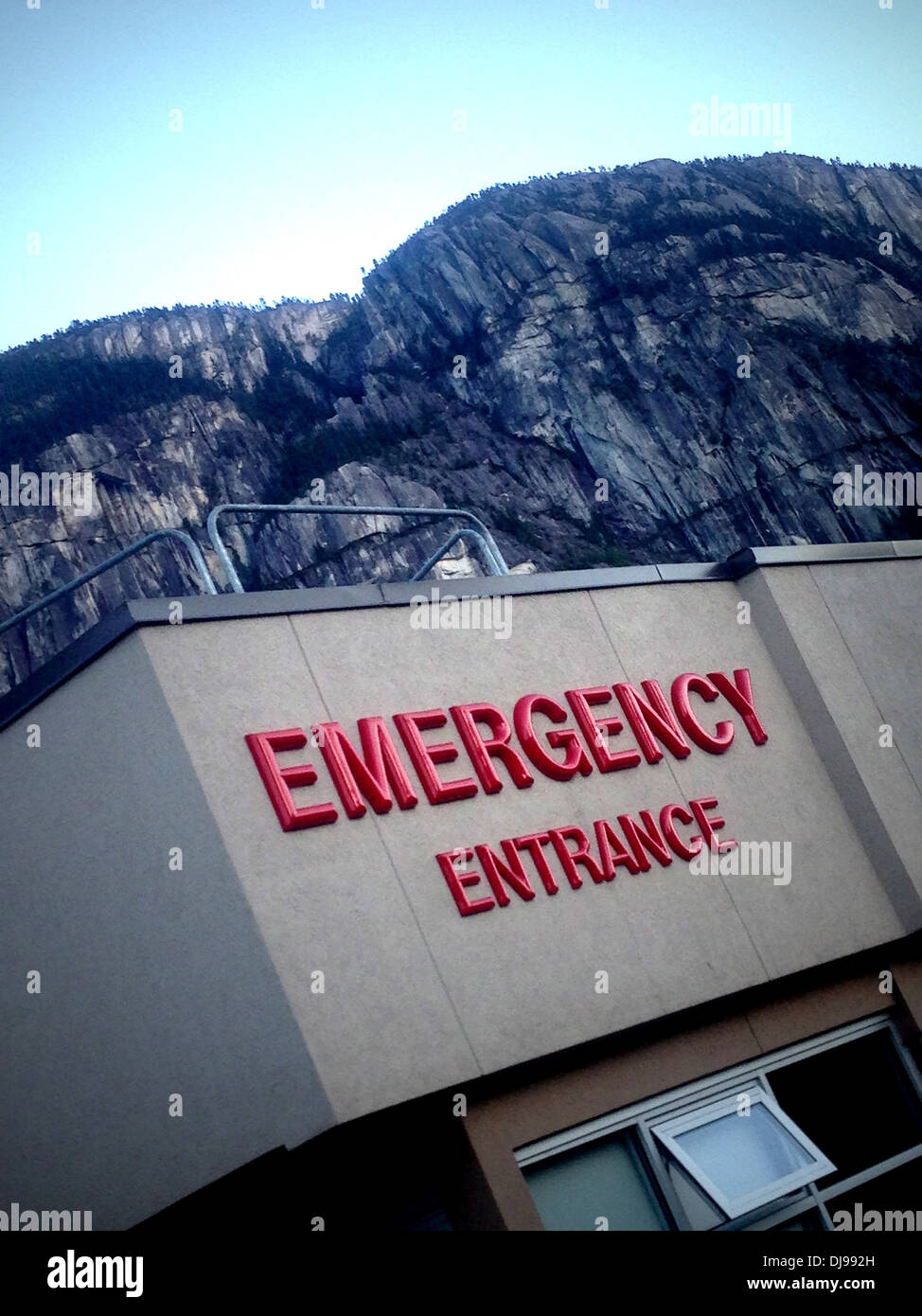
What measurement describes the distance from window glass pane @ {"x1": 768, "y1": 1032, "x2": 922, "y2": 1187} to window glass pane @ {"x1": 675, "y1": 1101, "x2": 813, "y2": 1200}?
1.57 feet

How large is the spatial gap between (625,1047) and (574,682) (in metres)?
3.01

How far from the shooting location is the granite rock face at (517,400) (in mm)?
70625

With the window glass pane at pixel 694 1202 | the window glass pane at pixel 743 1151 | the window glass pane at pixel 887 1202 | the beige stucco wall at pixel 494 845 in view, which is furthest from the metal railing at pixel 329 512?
the window glass pane at pixel 887 1202

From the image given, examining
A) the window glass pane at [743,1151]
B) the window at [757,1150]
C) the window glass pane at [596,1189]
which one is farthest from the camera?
the window glass pane at [743,1151]

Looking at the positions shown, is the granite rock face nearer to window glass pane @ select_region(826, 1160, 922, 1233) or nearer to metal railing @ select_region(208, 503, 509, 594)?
metal railing @ select_region(208, 503, 509, 594)

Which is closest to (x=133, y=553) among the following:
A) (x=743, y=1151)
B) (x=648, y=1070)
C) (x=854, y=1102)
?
(x=648, y=1070)

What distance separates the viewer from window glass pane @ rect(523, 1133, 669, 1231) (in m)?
7.36

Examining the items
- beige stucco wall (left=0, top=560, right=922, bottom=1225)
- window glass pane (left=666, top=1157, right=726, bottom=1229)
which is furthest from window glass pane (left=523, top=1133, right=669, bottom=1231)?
beige stucco wall (left=0, top=560, right=922, bottom=1225)

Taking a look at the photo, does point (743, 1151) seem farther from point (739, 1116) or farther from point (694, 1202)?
point (694, 1202)

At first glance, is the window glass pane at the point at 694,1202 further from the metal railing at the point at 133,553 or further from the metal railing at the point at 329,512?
the metal railing at the point at 133,553

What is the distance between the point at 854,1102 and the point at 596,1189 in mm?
2771

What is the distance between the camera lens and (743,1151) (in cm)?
796

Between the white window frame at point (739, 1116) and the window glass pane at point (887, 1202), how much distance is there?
17.5 inches
